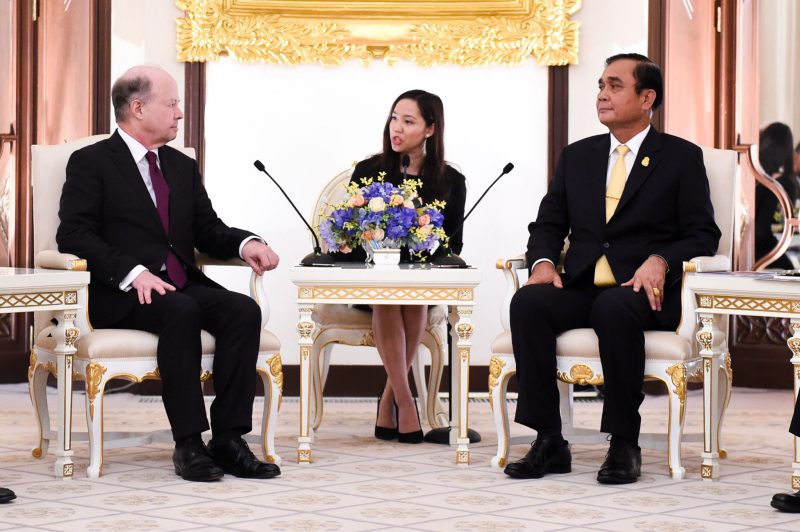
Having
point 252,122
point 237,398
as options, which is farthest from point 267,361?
point 252,122

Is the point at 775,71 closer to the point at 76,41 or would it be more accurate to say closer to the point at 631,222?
the point at 631,222

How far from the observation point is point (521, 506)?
3.35m

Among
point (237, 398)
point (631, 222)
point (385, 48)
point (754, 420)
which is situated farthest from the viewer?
point (385, 48)

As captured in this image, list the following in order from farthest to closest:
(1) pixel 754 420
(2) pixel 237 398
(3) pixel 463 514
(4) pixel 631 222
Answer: (1) pixel 754 420, (4) pixel 631 222, (2) pixel 237 398, (3) pixel 463 514

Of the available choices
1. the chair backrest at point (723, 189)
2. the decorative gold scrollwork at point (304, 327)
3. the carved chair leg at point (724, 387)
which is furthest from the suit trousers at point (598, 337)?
the decorative gold scrollwork at point (304, 327)

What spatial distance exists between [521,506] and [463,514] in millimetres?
203

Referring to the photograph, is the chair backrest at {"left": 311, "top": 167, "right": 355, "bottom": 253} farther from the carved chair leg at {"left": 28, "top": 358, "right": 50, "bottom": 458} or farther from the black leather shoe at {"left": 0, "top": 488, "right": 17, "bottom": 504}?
the black leather shoe at {"left": 0, "top": 488, "right": 17, "bottom": 504}

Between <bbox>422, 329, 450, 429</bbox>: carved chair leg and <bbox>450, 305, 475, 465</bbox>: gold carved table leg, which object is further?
<bbox>422, 329, 450, 429</bbox>: carved chair leg

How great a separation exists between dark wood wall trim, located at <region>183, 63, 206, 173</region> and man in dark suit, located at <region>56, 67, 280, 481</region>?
144 centimetres

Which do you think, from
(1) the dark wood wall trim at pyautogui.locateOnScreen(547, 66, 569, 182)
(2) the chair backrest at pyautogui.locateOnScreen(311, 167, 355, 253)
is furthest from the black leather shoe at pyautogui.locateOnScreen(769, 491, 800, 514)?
(1) the dark wood wall trim at pyautogui.locateOnScreen(547, 66, 569, 182)

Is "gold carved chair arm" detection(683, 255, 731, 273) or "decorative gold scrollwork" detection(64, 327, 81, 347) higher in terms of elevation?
"gold carved chair arm" detection(683, 255, 731, 273)

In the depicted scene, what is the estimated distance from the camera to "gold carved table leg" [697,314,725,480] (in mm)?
3719

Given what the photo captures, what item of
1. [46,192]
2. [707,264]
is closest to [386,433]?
[707,264]

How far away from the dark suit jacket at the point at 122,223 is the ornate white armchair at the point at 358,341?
0.51 meters
